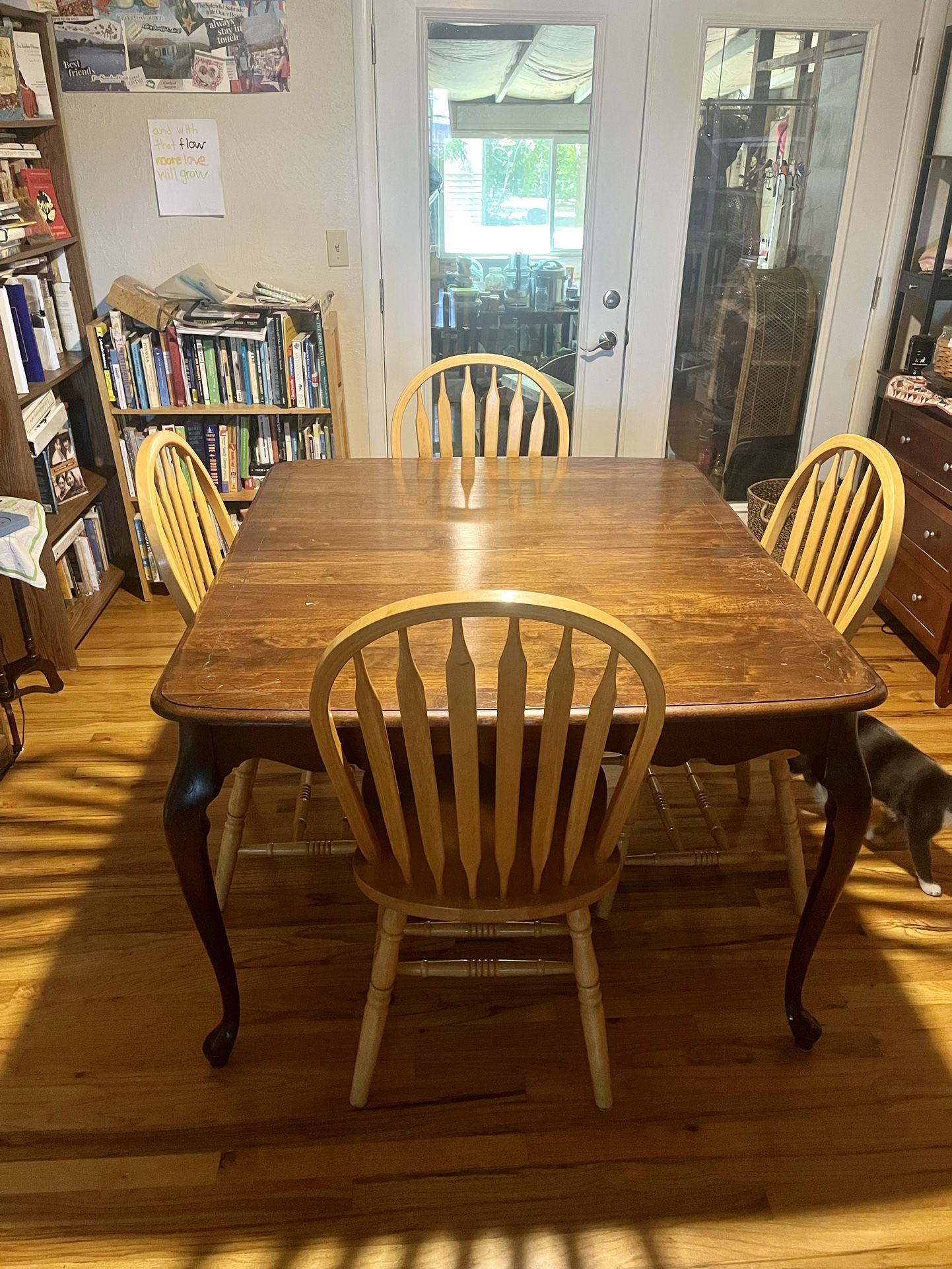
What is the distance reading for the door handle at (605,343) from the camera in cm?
314

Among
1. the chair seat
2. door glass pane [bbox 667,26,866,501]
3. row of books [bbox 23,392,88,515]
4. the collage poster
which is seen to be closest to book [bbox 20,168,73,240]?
the collage poster

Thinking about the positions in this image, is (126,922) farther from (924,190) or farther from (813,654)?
(924,190)

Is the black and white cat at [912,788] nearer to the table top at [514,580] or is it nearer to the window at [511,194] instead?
the table top at [514,580]

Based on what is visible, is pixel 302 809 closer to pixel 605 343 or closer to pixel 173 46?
pixel 605 343

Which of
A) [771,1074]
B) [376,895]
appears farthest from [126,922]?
[771,1074]

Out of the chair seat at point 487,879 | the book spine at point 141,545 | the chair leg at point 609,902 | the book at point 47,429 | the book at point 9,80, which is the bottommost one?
the chair leg at point 609,902

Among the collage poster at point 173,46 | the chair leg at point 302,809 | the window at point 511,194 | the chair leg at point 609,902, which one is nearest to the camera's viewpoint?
the chair leg at point 609,902

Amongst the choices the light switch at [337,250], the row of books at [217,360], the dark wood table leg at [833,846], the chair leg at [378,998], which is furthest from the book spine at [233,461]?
the dark wood table leg at [833,846]

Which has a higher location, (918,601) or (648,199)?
(648,199)

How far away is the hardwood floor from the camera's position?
1.33 m

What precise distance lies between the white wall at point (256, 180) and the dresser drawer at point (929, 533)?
1886 mm

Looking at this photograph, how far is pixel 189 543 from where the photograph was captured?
1.81 m

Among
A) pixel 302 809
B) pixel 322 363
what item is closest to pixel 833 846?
pixel 302 809

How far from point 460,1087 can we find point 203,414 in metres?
2.27
